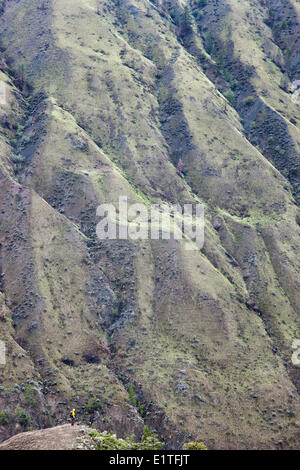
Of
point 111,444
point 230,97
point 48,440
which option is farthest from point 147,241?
point 230,97

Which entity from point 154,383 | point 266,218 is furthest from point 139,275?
point 266,218

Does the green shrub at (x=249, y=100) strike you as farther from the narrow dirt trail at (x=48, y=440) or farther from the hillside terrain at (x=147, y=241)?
the narrow dirt trail at (x=48, y=440)

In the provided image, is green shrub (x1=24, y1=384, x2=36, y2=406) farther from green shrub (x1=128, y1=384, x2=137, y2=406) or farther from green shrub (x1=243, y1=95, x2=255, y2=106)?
green shrub (x1=243, y1=95, x2=255, y2=106)

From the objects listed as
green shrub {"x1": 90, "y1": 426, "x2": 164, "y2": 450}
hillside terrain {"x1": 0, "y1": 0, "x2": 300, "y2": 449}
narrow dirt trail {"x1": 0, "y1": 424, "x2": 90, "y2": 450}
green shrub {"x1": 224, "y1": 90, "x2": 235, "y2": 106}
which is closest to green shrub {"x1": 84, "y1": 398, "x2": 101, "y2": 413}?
hillside terrain {"x1": 0, "y1": 0, "x2": 300, "y2": 449}

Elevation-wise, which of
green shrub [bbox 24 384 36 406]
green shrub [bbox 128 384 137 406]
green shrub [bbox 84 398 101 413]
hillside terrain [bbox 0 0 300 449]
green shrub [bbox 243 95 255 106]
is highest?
green shrub [bbox 243 95 255 106]

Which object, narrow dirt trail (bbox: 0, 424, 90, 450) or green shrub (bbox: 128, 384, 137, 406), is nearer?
narrow dirt trail (bbox: 0, 424, 90, 450)

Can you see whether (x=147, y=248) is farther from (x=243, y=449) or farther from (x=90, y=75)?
(x=90, y=75)
